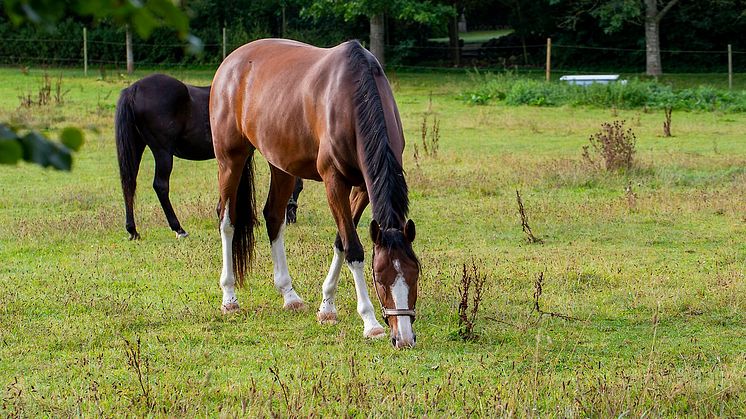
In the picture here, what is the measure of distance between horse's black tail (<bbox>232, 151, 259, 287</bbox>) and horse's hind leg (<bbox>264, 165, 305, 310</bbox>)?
0.13m

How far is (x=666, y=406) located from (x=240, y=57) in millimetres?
4205

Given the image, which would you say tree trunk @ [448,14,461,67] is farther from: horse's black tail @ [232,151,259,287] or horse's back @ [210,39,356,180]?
horse's black tail @ [232,151,259,287]

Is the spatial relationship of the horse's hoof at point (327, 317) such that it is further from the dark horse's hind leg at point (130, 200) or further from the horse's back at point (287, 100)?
the dark horse's hind leg at point (130, 200)

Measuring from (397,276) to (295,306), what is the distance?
5.55 ft

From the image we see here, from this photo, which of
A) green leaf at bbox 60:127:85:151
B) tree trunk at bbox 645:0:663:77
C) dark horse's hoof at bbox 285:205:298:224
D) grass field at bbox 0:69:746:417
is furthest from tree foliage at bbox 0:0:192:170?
tree trunk at bbox 645:0:663:77

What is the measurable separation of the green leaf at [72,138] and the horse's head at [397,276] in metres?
3.58

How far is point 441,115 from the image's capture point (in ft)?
66.9

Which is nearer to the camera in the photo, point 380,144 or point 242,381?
point 242,381

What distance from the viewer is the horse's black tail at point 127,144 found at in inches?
360

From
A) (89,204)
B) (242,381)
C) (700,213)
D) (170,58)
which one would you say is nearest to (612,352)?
(242,381)

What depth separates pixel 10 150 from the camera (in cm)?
143

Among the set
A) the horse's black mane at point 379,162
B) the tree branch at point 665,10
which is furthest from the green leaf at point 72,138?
the tree branch at point 665,10

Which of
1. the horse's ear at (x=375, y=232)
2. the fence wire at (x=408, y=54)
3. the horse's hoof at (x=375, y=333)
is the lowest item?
the horse's hoof at (x=375, y=333)

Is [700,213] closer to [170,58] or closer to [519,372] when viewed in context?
[519,372]
